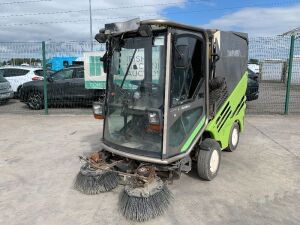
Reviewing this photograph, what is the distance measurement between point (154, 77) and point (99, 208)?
1668mm

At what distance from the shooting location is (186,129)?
3.91m

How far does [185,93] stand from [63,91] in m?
7.45

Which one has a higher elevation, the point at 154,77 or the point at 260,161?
the point at 154,77

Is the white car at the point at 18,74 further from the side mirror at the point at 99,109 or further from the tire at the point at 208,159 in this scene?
the tire at the point at 208,159

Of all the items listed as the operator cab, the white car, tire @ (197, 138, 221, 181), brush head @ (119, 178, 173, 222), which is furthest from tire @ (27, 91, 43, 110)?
brush head @ (119, 178, 173, 222)

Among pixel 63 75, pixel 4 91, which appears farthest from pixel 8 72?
pixel 63 75

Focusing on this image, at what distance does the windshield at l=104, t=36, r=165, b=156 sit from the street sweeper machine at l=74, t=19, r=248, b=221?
0.01m

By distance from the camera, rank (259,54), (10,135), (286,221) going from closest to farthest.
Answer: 1. (286,221)
2. (10,135)
3. (259,54)

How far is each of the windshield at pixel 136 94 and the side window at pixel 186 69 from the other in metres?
0.18

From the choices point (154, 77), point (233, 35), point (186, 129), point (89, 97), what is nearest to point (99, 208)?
point (186, 129)

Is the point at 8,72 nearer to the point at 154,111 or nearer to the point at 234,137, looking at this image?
the point at 234,137

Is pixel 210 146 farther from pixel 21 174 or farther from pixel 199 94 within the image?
pixel 21 174

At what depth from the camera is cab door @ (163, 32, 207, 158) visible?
11.7 ft

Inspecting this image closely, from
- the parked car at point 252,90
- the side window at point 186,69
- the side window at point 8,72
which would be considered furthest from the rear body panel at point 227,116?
the side window at point 8,72
